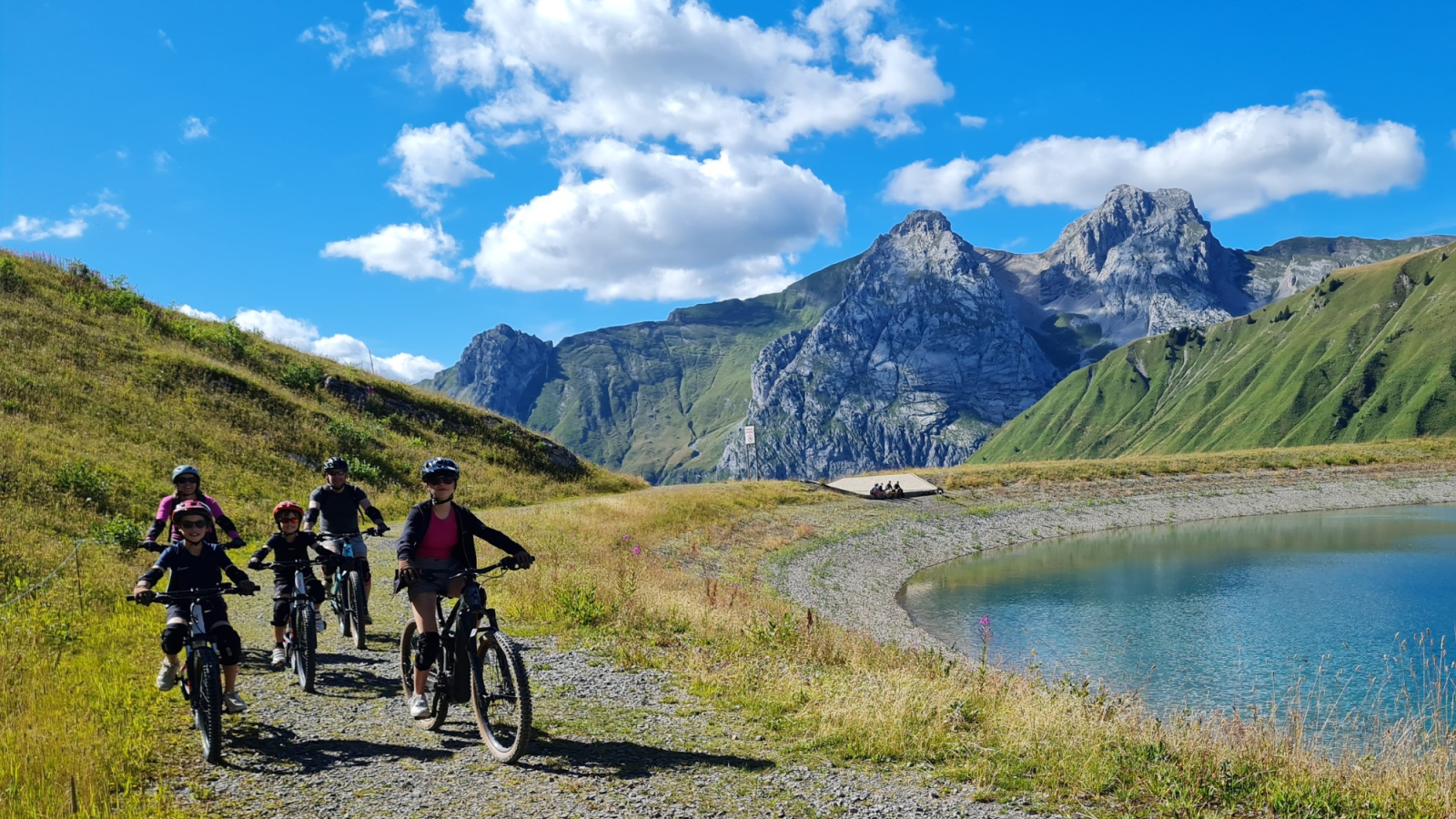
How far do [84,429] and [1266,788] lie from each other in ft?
140

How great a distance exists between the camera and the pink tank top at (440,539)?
9656 millimetres

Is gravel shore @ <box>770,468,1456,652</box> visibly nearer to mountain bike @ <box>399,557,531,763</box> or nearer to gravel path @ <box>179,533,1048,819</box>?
gravel path @ <box>179,533,1048,819</box>

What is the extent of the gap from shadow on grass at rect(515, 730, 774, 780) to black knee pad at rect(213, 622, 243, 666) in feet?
13.3

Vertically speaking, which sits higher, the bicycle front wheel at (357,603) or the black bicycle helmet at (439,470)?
the black bicycle helmet at (439,470)

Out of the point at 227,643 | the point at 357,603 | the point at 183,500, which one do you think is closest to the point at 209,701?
the point at 227,643

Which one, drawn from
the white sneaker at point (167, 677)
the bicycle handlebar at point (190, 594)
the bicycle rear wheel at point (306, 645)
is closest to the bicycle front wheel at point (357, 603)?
the bicycle rear wheel at point (306, 645)

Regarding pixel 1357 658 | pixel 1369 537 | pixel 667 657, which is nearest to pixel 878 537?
pixel 1357 658

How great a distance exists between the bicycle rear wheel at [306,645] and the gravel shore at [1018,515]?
2583 centimetres

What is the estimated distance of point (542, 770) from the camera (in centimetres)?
923

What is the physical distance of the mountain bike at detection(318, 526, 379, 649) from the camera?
14.8 meters

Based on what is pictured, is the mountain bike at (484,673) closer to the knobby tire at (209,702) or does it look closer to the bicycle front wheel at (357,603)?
the knobby tire at (209,702)

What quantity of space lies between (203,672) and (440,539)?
10.8 ft

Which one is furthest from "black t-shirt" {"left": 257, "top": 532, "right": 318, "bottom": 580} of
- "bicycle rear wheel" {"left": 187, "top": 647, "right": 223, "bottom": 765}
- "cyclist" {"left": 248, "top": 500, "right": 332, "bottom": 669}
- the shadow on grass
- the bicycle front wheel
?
the shadow on grass

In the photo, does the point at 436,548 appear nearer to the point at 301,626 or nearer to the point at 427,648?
the point at 427,648
